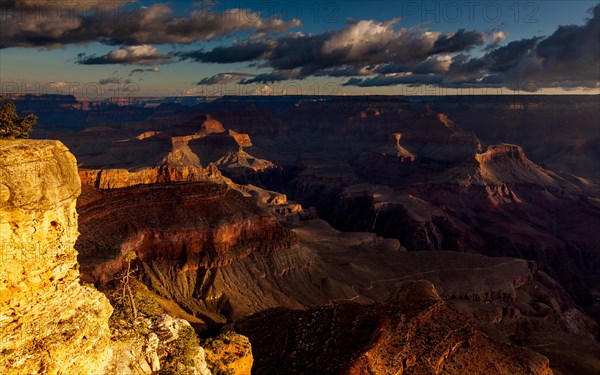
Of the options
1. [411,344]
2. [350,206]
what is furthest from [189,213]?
[350,206]

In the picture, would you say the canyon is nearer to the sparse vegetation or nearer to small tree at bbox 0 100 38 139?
the sparse vegetation

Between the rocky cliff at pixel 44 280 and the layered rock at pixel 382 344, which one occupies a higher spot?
the rocky cliff at pixel 44 280

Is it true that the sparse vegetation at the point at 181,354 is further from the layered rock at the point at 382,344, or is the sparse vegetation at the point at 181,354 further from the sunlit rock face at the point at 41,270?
the layered rock at the point at 382,344

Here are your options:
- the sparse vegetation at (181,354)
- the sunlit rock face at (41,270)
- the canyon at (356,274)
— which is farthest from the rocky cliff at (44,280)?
the canyon at (356,274)

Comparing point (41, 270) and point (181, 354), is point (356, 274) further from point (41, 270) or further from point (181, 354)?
point (41, 270)

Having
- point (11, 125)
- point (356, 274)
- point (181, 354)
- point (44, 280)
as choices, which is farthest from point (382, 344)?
point (356, 274)

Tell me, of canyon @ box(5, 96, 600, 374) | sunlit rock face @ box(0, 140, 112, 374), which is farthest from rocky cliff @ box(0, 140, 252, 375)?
canyon @ box(5, 96, 600, 374)
